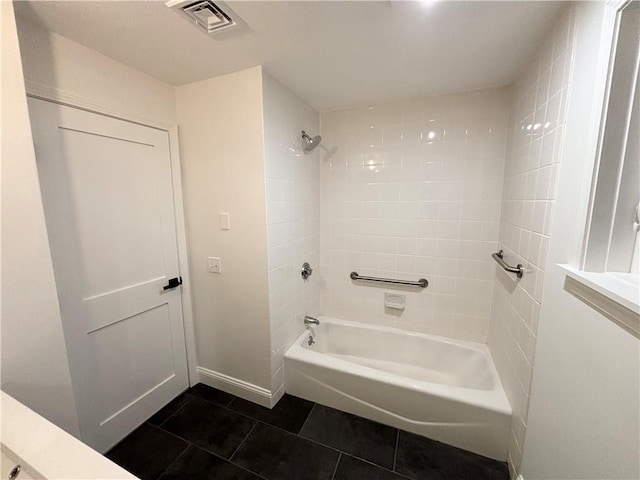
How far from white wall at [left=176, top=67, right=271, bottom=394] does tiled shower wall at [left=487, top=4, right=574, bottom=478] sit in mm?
1421

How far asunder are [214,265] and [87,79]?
1205 millimetres

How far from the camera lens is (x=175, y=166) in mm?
1726

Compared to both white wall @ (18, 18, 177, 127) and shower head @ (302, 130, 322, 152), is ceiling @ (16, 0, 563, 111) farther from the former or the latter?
shower head @ (302, 130, 322, 152)

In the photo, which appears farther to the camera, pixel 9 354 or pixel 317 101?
pixel 317 101

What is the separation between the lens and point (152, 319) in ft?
5.47

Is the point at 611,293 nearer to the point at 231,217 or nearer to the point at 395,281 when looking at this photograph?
the point at 395,281

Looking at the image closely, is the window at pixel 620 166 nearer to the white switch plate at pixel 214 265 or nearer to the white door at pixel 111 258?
the white switch plate at pixel 214 265

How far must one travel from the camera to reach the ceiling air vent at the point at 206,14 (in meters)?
0.97

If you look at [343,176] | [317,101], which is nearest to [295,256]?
[343,176]

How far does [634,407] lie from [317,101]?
216 centimetres

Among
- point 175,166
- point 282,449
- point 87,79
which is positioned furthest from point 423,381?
point 87,79

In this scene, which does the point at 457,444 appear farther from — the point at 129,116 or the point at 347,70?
the point at 129,116

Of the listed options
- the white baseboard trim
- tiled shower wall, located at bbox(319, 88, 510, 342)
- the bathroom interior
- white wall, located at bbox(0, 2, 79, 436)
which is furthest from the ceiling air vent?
the white baseboard trim

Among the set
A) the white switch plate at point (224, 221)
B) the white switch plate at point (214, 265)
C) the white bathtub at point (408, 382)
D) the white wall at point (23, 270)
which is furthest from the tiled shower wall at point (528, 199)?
the white wall at point (23, 270)
